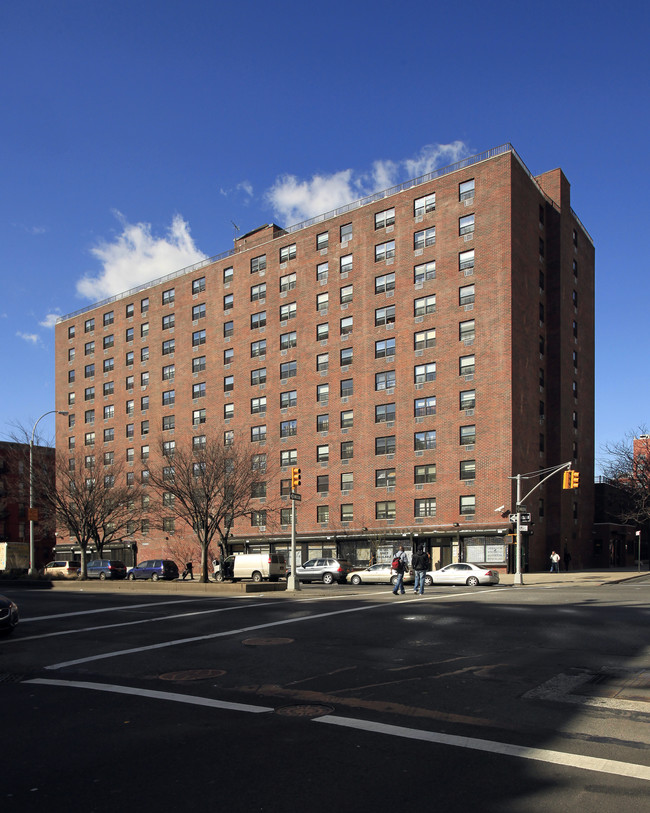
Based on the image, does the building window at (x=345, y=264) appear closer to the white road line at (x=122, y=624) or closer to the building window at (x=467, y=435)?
the building window at (x=467, y=435)

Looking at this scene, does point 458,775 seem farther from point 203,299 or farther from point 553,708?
point 203,299

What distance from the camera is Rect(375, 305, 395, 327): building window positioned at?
56.6m

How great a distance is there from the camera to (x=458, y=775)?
19.1ft

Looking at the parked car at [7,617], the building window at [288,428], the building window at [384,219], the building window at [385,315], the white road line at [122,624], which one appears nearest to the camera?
the parked car at [7,617]

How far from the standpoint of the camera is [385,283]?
188 feet

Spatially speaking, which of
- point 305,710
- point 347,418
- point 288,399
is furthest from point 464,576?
point 305,710

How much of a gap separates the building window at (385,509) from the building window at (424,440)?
470 centimetres

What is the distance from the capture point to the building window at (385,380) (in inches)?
2206

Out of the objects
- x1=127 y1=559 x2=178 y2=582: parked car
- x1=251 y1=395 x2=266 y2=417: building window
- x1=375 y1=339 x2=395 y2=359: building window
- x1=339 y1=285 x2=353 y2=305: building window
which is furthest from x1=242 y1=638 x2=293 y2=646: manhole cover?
x1=251 y1=395 x2=266 y2=417: building window

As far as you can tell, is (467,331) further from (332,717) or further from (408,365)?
(332,717)

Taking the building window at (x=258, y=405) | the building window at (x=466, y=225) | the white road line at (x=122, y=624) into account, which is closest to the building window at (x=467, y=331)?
the building window at (x=466, y=225)

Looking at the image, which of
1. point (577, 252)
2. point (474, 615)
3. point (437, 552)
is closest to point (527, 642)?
point (474, 615)

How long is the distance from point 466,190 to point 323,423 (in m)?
21.3

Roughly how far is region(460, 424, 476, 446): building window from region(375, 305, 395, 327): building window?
10.5 meters
